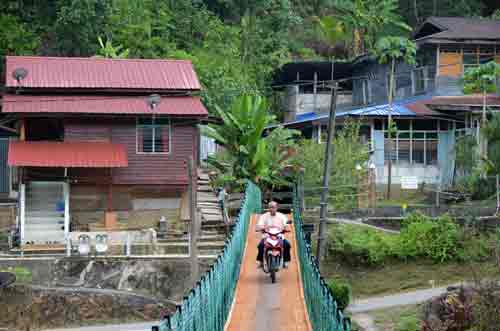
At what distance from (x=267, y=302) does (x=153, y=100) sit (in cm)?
1553

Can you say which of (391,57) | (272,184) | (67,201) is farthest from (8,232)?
(391,57)

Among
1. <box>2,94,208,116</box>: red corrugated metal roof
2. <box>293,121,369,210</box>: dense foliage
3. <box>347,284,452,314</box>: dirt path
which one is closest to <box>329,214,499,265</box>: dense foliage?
<box>347,284,452,314</box>: dirt path

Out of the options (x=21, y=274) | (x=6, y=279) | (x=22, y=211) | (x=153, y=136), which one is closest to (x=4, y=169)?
(x=22, y=211)

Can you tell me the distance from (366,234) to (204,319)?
19.5 meters

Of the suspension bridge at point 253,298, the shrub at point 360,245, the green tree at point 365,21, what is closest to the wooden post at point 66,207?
the shrub at point 360,245

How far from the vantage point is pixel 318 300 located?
42.7 ft

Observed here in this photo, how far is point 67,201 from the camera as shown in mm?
31234

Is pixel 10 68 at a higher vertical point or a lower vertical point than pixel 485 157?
higher

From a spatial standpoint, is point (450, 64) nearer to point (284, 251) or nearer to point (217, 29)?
point (217, 29)

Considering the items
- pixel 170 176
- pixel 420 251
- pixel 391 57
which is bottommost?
pixel 420 251

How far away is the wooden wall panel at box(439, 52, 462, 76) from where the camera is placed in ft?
132

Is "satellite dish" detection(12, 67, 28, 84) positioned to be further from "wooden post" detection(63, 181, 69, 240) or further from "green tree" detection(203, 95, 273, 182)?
"green tree" detection(203, 95, 273, 182)

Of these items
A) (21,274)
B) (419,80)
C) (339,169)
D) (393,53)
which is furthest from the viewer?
(419,80)

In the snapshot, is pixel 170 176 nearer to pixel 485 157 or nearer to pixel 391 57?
pixel 485 157
